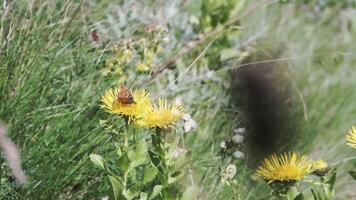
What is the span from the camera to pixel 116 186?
1.72m

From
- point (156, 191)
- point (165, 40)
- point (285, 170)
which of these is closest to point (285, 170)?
point (285, 170)

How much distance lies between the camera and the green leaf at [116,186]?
1712 mm

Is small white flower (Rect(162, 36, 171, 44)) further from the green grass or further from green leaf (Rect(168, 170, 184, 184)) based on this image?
green leaf (Rect(168, 170, 184, 184))

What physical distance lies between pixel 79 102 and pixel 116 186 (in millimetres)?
794

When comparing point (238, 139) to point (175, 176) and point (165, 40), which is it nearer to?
point (175, 176)

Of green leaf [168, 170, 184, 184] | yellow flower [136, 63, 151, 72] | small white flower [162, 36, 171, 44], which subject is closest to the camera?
green leaf [168, 170, 184, 184]

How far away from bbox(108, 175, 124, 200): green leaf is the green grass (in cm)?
32

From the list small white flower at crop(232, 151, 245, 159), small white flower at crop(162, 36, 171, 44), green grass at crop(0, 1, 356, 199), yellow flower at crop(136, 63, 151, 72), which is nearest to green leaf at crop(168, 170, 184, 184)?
green grass at crop(0, 1, 356, 199)

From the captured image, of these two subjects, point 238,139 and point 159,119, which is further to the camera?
point 238,139

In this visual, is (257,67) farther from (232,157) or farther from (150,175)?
(150,175)

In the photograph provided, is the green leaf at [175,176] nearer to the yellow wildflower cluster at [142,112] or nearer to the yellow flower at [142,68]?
the yellow wildflower cluster at [142,112]

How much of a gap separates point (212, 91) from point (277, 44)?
0.68 m

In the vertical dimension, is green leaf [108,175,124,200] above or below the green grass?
above

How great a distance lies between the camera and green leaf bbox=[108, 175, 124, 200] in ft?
5.62
